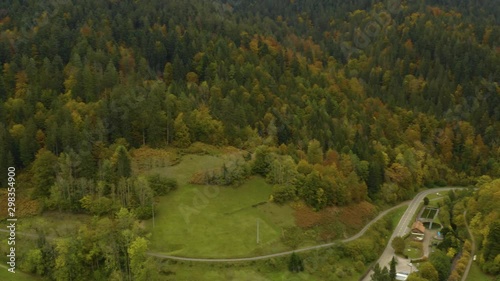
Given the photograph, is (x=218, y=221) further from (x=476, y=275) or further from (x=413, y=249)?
(x=476, y=275)

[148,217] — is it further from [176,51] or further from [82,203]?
[176,51]

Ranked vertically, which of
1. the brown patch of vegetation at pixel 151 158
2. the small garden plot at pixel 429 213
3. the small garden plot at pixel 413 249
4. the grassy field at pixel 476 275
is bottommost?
the grassy field at pixel 476 275

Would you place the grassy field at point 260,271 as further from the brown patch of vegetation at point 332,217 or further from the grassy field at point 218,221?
the brown patch of vegetation at point 332,217

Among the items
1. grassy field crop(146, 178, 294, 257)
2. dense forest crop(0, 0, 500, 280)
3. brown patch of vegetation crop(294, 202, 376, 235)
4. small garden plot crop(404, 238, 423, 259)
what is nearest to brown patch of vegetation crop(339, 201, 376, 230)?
brown patch of vegetation crop(294, 202, 376, 235)

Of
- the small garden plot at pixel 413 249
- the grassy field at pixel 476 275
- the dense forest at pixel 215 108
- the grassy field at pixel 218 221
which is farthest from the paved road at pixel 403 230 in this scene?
the grassy field at pixel 218 221

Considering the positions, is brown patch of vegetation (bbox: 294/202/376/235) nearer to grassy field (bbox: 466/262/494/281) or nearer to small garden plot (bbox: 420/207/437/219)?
small garden plot (bbox: 420/207/437/219)

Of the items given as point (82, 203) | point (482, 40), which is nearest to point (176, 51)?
point (82, 203)

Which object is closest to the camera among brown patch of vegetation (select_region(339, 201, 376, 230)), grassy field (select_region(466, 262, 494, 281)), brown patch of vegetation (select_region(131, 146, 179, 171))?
grassy field (select_region(466, 262, 494, 281))
